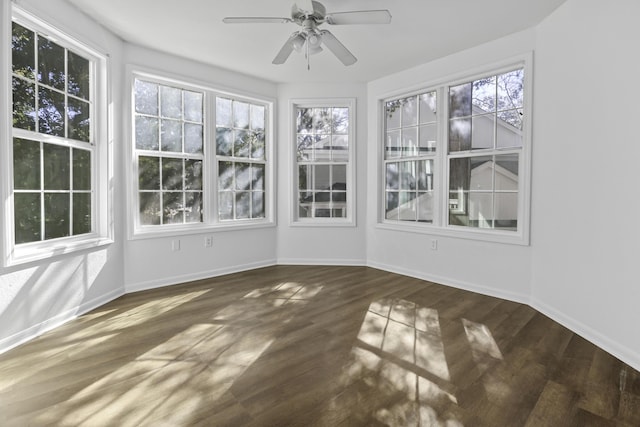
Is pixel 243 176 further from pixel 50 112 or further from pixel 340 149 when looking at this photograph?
pixel 50 112

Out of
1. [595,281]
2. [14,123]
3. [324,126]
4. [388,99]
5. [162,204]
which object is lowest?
[595,281]

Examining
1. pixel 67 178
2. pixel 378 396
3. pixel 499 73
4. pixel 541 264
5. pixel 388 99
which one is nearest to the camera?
Answer: pixel 378 396

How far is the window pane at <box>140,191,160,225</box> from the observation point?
3867 millimetres

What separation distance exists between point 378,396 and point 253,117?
413 cm

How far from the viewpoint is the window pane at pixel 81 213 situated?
3.10 m

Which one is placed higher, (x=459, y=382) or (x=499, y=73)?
(x=499, y=73)

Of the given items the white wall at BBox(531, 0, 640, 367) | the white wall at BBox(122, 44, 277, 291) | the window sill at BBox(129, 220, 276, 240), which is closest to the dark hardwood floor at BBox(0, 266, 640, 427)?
the white wall at BBox(531, 0, 640, 367)

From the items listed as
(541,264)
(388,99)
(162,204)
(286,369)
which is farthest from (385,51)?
(286,369)

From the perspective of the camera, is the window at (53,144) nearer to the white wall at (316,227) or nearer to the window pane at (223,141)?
Result: the window pane at (223,141)

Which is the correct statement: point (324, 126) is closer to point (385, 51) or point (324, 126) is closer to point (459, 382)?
point (385, 51)

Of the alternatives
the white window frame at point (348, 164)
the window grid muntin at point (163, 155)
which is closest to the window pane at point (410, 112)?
the white window frame at point (348, 164)

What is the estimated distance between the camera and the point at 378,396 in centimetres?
183

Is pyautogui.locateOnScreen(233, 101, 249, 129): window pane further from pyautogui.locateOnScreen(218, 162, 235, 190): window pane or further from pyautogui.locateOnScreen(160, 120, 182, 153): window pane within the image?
pyautogui.locateOnScreen(160, 120, 182, 153): window pane

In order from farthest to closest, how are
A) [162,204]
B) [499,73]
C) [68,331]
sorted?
1. [162,204]
2. [499,73]
3. [68,331]
